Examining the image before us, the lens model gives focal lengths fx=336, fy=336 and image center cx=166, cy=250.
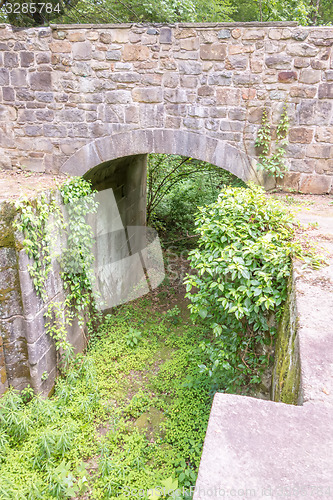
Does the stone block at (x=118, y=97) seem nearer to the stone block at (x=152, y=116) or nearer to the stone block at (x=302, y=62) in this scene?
the stone block at (x=152, y=116)

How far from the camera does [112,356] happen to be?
4.67m

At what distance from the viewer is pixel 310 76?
3.95 meters

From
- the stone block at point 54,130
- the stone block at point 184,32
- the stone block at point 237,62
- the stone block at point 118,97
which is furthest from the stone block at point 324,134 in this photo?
the stone block at point 54,130

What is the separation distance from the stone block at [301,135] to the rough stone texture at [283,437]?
3065 mm

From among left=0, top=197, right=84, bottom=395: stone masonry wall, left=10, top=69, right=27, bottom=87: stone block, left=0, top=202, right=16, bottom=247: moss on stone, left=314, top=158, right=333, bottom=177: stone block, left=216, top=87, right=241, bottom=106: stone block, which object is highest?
left=10, top=69, right=27, bottom=87: stone block

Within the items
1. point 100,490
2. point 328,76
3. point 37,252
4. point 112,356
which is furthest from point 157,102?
point 100,490

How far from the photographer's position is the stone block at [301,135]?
164 inches

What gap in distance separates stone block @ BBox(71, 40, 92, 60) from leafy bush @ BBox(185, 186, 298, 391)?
269cm

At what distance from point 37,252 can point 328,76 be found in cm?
385

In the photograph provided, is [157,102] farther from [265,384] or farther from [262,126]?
[265,384]

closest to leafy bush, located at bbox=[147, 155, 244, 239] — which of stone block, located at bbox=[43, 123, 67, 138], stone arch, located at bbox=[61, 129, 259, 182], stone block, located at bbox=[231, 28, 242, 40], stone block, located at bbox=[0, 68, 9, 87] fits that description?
stone arch, located at bbox=[61, 129, 259, 182]

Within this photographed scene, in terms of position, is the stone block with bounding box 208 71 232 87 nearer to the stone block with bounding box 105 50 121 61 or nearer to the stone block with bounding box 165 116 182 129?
the stone block with bounding box 165 116 182 129

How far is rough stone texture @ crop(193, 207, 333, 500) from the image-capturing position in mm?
1082

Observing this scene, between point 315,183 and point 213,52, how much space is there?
206cm
